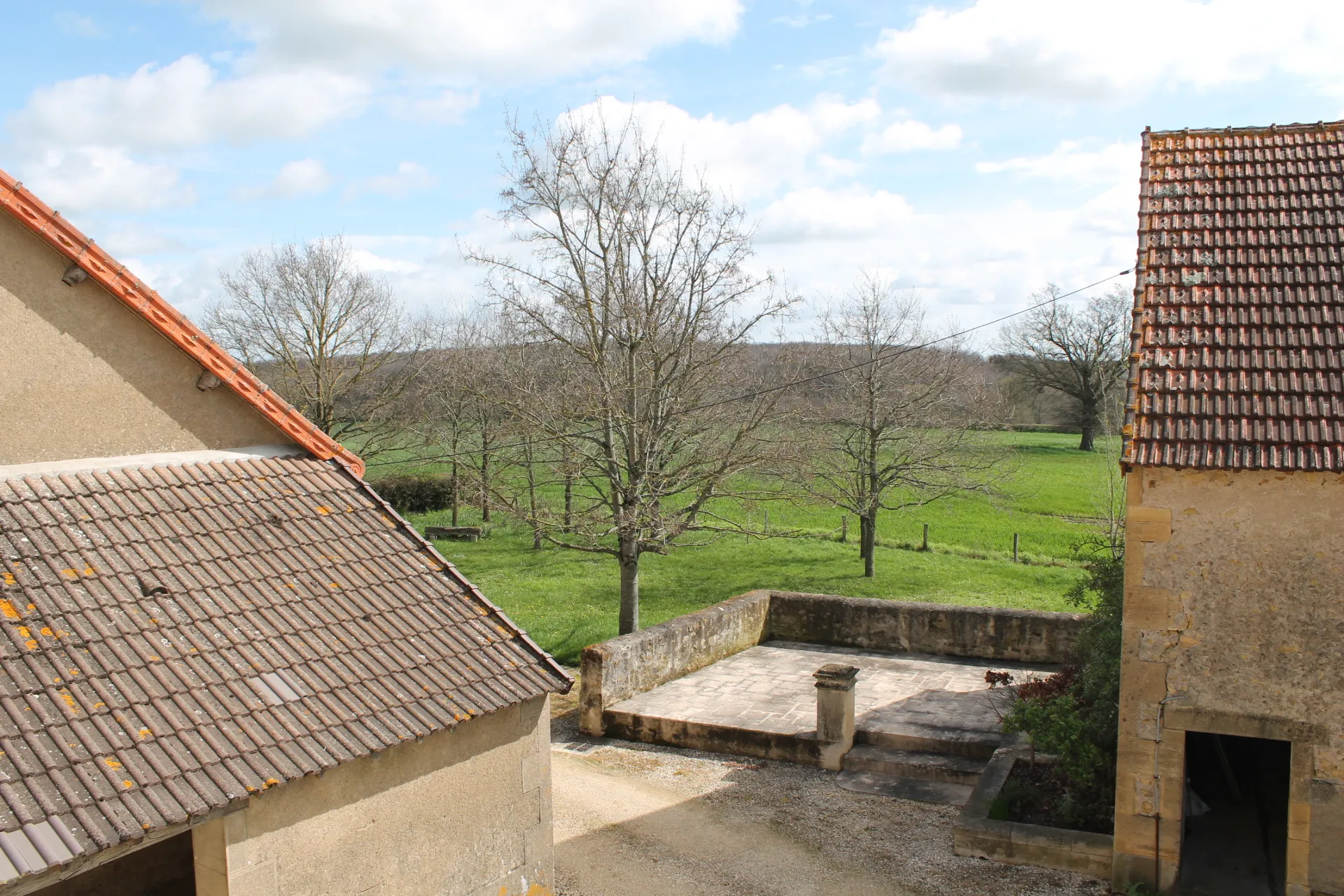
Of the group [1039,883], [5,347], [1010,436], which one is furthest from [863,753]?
[1010,436]

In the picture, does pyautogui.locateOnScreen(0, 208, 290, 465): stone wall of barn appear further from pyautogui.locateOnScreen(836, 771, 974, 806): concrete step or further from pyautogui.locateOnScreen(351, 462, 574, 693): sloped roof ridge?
pyautogui.locateOnScreen(836, 771, 974, 806): concrete step

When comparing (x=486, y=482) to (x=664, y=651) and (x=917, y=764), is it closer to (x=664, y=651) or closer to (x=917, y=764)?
(x=664, y=651)

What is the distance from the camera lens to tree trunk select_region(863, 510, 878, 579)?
73.4 feet

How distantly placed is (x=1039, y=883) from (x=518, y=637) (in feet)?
15.4

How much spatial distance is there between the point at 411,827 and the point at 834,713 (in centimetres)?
579

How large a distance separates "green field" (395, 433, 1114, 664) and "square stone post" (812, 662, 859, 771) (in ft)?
17.9

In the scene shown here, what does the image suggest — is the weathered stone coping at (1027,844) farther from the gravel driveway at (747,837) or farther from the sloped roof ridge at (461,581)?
the sloped roof ridge at (461,581)

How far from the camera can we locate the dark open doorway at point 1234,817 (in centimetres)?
806

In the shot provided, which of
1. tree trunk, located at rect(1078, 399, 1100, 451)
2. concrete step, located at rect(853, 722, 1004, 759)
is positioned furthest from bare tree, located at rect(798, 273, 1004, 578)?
tree trunk, located at rect(1078, 399, 1100, 451)

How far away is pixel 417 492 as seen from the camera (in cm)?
3234

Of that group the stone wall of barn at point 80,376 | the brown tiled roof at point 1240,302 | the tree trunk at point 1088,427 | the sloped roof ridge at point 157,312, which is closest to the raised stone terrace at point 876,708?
the brown tiled roof at point 1240,302

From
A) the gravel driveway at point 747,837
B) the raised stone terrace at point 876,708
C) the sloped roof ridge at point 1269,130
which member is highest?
the sloped roof ridge at point 1269,130

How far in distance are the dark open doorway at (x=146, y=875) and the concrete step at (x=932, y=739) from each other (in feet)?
22.6

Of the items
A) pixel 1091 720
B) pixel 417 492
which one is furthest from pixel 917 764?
pixel 417 492
